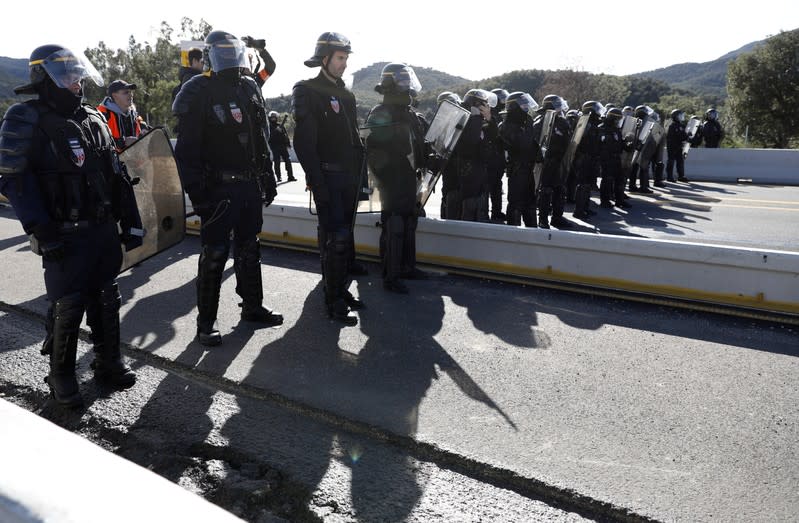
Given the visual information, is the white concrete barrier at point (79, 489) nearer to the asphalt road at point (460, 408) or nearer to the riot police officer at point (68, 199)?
the asphalt road at point (460, 408)

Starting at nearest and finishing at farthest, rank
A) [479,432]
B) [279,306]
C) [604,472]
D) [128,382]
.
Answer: [604,472], [479,432], [128,382], [279,306]

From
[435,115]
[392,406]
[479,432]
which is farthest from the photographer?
[435,115]

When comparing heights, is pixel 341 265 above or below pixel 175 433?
above

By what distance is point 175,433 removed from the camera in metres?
3.35

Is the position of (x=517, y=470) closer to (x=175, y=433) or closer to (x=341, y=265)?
(x=175, y=433)

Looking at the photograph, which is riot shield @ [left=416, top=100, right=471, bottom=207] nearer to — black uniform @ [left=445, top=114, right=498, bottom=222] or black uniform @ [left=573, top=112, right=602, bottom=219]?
black uniform @ [left=445, top=114, right=498, bottom=222]

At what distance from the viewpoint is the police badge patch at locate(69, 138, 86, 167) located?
3.48 metres

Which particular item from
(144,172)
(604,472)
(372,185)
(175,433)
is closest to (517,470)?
(604,472)

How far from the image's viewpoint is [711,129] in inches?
735

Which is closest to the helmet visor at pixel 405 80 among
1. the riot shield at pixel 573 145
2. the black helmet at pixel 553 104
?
the black helmet at pixel 553 104

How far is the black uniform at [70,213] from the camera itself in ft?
11.1

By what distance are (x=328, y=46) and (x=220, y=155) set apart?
1275 millimetres

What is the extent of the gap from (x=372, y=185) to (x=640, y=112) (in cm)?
956

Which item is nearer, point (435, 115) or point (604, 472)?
point (604, 472)
